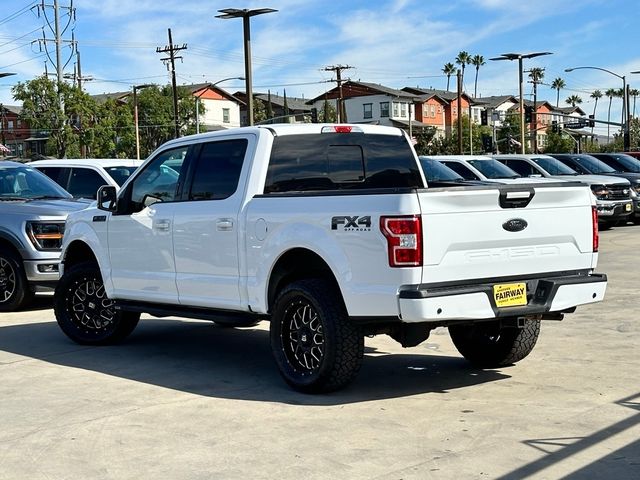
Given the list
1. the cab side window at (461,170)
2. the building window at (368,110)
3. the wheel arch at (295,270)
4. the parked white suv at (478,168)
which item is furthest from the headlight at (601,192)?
the building window at (368,110)

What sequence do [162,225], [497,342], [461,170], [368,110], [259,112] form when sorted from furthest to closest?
[368,110] < [259,112] < [461,170] < [162,225] < [497,342]

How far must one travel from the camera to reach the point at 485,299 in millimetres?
6316

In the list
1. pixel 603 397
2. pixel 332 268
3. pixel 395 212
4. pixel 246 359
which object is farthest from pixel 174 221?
pixel 603 397

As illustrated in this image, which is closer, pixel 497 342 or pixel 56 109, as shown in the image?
pixel 497 342

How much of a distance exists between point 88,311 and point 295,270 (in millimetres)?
3145

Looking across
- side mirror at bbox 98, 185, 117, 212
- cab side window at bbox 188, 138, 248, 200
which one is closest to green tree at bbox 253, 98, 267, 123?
side mirror at bbox 98, 185, 117, 212

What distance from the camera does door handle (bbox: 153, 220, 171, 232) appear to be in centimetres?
813

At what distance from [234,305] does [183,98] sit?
275ft

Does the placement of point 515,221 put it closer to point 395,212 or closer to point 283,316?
point 395,212

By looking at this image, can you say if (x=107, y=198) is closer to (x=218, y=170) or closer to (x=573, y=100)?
(x=218, y=170)

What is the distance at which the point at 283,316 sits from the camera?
705cm

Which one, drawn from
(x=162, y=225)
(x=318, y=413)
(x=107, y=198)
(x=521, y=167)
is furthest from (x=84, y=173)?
(x=521, y=167)

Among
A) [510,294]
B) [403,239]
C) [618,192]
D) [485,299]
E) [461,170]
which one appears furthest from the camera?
[618,192]

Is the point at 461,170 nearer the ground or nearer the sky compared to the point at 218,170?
nearer the sky
